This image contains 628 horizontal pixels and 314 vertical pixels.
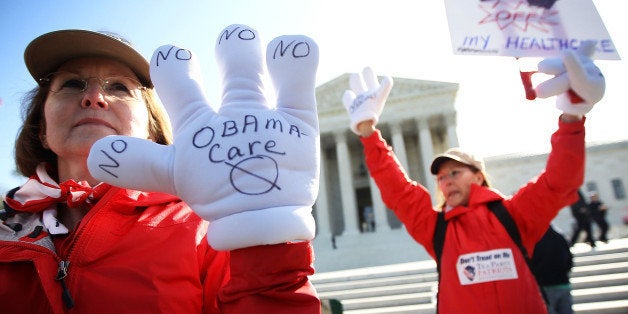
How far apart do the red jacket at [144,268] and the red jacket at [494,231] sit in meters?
1.80

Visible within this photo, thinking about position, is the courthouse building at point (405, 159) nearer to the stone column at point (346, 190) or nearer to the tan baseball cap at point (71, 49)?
the stone column at point (346, 190)

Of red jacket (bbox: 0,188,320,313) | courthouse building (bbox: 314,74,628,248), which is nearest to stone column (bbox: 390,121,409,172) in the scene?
courthouse building (bbox: 314,74,628,248)

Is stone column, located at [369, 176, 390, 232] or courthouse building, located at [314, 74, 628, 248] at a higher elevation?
courthouse building, located at [314, 74, 628, 248]

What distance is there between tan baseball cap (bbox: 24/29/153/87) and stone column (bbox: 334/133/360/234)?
2622 centimetres

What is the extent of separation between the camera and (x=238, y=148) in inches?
44.7

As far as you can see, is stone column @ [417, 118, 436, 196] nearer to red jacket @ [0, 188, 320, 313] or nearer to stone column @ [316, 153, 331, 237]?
stone column @ [316, 153, 331, 237]

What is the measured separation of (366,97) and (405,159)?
83.0 feet

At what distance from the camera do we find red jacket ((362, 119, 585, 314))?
235 cm

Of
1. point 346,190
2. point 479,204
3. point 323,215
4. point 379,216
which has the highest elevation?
point 346,190

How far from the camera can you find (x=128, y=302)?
4.17 feet

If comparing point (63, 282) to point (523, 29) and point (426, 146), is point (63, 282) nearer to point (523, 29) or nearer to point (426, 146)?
point (523, 29)

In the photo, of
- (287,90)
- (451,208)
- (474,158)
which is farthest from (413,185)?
(287,90)

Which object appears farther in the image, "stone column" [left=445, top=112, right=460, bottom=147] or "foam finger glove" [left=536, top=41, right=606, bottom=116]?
"stone column" [left=445, top=112, right=460, bottom=147]

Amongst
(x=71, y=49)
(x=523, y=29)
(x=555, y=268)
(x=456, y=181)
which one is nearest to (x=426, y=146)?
(x=555, y=268)
